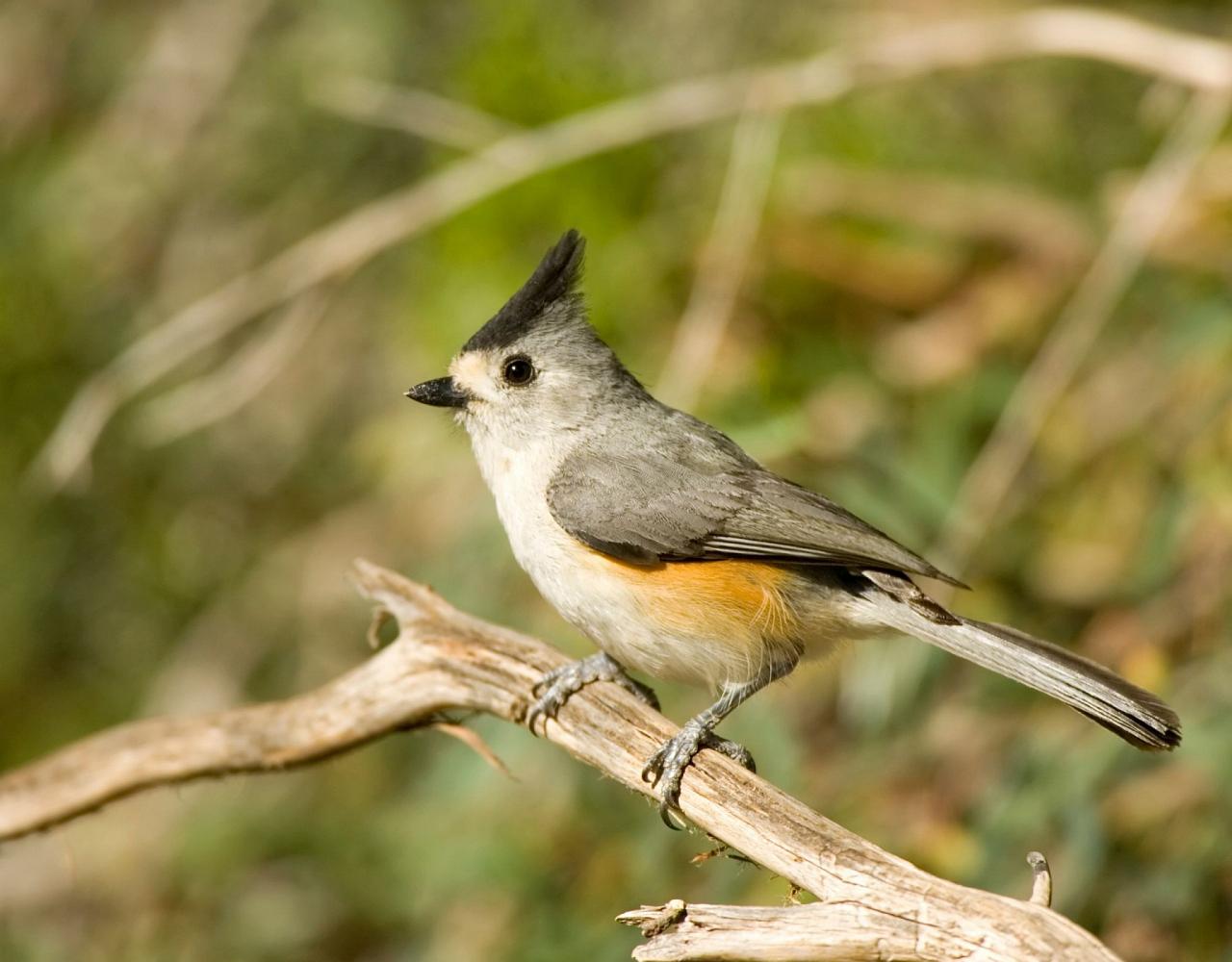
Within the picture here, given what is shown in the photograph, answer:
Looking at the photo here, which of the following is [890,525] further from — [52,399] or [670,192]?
[52,399]

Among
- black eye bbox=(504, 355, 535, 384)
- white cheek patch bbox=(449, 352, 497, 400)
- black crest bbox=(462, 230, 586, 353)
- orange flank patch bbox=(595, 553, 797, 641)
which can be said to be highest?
black crest bbox=(462, 230, 586, 353)

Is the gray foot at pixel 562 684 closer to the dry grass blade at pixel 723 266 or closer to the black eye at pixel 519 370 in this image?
the black eye at pixel 519 370

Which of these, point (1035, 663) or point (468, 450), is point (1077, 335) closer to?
point (1035, 663)

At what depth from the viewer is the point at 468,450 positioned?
4.30 metres

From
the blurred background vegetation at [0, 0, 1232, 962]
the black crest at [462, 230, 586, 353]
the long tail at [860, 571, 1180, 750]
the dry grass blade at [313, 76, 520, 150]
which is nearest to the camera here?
the long tail at [860, 571, 1180, 750]

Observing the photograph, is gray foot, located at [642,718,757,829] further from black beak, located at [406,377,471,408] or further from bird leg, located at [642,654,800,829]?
black beak, located at [406,377,471,408]

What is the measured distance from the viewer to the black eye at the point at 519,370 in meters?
2.93

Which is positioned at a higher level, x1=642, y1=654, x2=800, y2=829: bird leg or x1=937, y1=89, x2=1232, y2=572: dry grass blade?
x1=937, y1=89, x2=1232, y2=572: dry grass blade

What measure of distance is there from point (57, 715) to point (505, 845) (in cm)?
221

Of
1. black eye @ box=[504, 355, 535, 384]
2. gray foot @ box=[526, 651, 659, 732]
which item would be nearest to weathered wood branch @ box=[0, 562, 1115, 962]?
gray foot @ box=[526, 651, 659, 732]

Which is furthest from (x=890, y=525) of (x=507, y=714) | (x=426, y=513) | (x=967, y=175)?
(x=426, y=513)

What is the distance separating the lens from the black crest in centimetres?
285

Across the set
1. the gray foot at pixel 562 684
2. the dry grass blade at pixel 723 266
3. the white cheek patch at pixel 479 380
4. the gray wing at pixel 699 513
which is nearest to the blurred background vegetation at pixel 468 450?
the dry grass blade at pixel 723 266

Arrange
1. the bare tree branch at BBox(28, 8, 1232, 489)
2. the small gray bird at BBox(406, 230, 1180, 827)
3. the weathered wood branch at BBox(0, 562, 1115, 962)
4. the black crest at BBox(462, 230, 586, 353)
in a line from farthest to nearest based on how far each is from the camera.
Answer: the bare tree branch at BBox(28, 8, 1232, 489) < the black crest at BBox(462, 230, 586, 353) < the small gray bird at BBox(406, 230, 1180, 827) < the weathered wood branch at BBox(0, 562, 1115, 962)
